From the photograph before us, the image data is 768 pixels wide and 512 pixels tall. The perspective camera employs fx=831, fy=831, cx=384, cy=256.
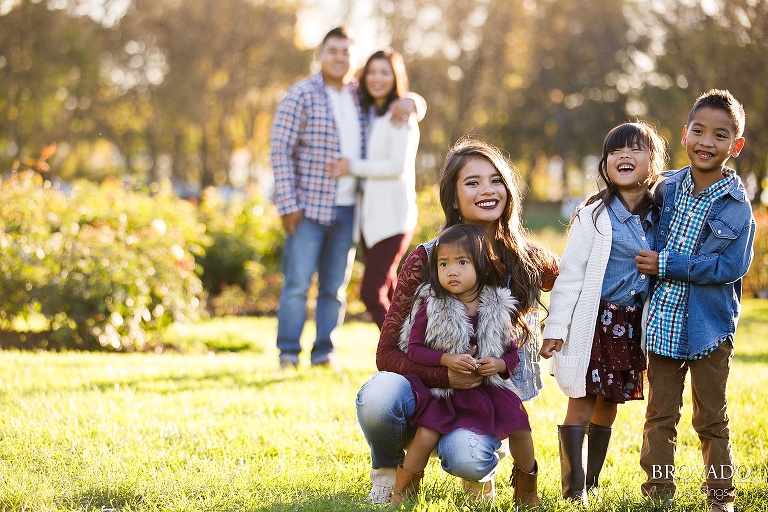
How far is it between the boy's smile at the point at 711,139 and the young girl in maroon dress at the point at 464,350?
89 centimetres

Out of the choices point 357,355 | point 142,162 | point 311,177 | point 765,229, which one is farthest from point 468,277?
point 142,162

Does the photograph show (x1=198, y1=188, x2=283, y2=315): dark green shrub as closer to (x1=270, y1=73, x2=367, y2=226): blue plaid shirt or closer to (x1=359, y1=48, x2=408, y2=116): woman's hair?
(x1=270, y1=73, x2=367, y2=226): blue plaid shirt

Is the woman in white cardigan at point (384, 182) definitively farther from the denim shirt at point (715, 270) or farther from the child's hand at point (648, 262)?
the denim shirt at point (715, 270)

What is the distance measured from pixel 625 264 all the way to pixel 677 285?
202mm

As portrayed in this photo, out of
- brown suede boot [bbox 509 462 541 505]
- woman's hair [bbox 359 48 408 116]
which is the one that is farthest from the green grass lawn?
woman's hair [bbox 359 48 408 116]

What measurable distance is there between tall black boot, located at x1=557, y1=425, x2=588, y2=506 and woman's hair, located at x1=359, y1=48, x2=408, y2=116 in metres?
2.98

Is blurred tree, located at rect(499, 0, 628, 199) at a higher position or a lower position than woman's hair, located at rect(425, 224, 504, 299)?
higher

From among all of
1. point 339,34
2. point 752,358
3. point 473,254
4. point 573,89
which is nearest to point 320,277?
point 339,34

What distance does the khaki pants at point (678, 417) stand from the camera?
3.02 metres

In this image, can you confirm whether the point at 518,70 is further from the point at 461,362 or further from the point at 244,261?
the point at 461,362

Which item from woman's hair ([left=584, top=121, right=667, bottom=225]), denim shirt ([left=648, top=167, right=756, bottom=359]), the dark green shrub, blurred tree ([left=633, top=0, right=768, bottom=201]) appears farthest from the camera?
blurred tree ([left=633, top=0, right=768, bottom=201])

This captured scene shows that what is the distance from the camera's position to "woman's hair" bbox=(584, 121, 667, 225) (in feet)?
10.5

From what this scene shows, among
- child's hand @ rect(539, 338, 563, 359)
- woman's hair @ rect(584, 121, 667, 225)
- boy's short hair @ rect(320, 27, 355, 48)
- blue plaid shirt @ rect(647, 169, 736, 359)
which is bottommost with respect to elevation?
child's hand @ rect(539, 338, 563, 359)

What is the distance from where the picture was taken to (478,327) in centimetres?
289
